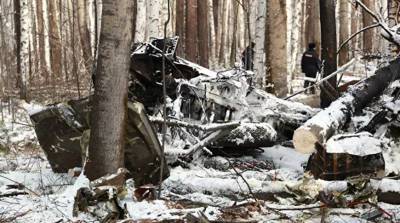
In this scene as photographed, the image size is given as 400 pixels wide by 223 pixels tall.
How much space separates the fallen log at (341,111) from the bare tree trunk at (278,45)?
358cm

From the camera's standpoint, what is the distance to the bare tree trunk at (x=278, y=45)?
A: 10984 millimetres

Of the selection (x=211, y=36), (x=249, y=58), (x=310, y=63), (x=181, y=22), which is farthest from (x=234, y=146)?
(x=211, y=36)

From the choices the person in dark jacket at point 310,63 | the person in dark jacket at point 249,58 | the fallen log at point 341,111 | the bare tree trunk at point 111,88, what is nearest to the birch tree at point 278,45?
the person in dark jacket at point 249,58

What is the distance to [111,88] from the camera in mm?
4445

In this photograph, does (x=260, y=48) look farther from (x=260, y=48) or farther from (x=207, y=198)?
(x=207, y=198)

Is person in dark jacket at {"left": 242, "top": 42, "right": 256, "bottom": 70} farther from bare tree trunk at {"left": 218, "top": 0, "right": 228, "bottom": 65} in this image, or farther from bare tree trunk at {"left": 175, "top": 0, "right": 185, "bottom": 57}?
bare tree trunk at {"left": 218, "top": 0, "right": 228, "bottom": 65}

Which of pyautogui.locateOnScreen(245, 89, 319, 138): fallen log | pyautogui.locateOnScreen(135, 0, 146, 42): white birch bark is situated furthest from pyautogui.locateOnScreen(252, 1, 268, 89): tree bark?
pyautogui.locateOnScreen(245, 89, 319, 138): fallen log

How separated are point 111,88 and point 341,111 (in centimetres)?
331

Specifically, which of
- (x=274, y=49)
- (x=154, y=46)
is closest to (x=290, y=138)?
(x=154, y=46)

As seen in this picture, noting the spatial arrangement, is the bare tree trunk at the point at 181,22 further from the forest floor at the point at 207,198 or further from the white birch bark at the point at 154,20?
the forest floor at the point at 207,198

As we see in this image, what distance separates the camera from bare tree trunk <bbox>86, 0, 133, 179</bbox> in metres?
4.40

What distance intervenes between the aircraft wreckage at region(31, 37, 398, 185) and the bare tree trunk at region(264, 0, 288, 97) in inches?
123

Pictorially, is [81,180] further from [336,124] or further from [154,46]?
[336,124]

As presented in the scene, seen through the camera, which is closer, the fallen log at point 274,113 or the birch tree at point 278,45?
the fallen log at point 274,113
